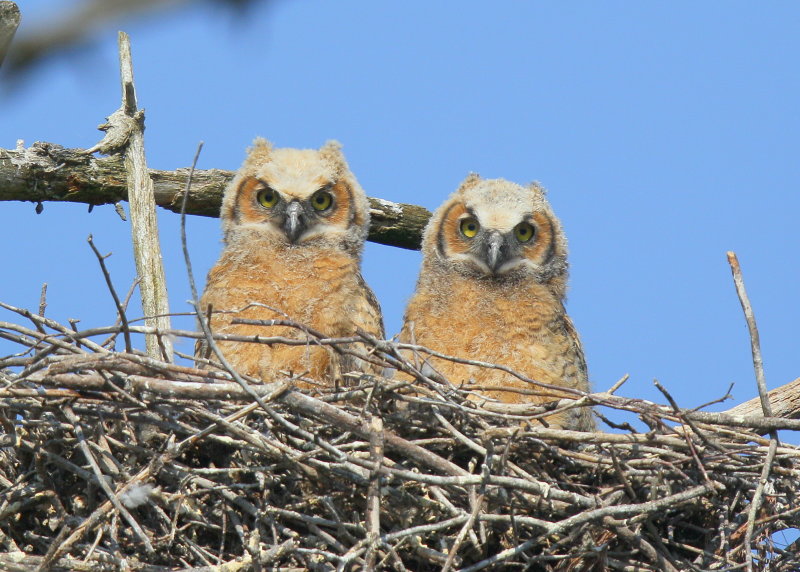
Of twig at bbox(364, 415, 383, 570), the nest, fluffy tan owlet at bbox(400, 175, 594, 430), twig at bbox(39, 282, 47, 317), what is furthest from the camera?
fluffy tan owlet at bbox(400, 175, 594, 430)

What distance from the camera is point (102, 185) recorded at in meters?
4.83

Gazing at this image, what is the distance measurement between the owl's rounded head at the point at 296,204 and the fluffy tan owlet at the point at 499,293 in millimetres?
456

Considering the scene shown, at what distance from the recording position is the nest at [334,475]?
3.20 m

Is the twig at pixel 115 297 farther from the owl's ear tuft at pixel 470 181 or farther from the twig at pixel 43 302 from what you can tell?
the owl's ear tuft at pixel 470 181

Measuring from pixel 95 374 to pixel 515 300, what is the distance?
2.20 metres

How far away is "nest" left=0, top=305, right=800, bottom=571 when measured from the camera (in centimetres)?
320

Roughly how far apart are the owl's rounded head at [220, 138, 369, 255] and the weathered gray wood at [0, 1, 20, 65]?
→ 3.17m

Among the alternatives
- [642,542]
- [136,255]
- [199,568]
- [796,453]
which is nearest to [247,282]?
[136,255]

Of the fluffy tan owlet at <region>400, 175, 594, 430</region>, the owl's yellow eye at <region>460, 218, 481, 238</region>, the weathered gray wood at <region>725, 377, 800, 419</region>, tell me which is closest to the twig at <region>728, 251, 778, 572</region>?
the weathered gray wood at <region>725, 377, 800, 419</region>

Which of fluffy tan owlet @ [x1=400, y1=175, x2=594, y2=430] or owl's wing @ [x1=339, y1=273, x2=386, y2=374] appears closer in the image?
owl's wing @ [x1=339, y1=273, x2=386, y2=374]

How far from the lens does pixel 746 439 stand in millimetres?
3662

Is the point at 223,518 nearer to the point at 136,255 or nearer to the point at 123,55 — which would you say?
the point at 136,255

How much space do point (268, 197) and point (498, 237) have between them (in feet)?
4.00

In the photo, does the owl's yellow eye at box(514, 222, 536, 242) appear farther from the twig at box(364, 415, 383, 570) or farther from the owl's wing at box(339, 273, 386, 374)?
the twig at box(364, 415, 383, 570)
